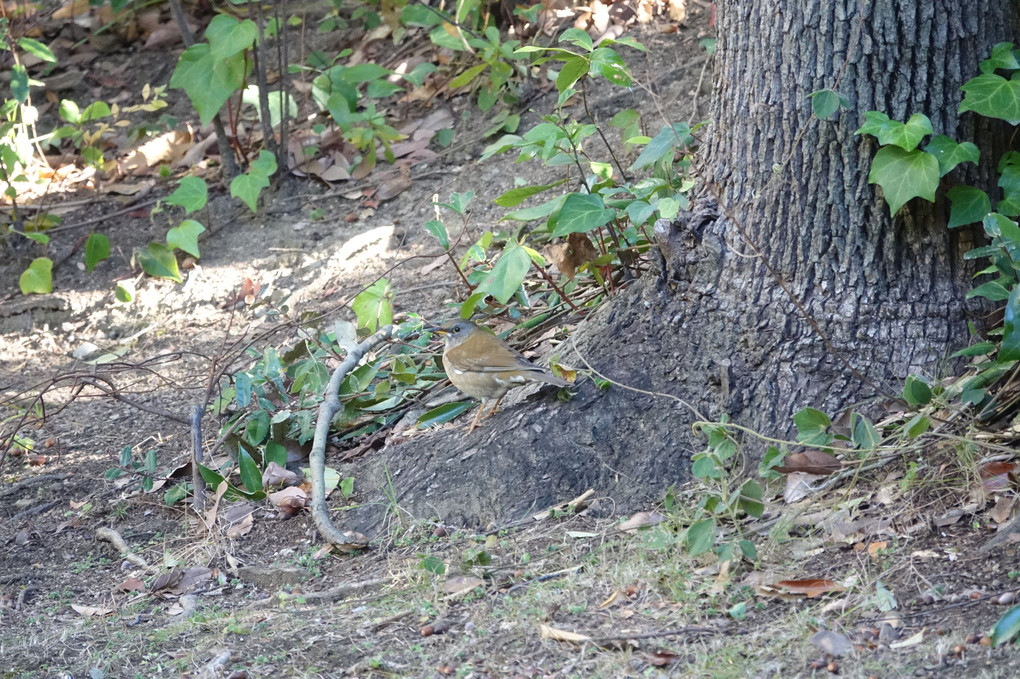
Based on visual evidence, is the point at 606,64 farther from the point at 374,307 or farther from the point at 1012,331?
the point at 1012,331

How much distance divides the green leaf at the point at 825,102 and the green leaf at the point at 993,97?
0.42 metres

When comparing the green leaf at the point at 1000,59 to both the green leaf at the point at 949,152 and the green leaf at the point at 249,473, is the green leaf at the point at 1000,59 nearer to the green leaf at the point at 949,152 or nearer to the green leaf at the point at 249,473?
the green leaf at the point at 949,152

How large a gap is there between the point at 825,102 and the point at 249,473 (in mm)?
2893

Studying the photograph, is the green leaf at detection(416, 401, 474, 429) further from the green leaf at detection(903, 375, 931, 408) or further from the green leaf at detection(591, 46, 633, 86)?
the green leaf at detection(903, 375, 931, 408)

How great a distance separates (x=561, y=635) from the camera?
328 centimetres

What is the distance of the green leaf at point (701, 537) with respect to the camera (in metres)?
3.39

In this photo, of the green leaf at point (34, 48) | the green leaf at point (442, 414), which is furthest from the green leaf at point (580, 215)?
the green leaf at point (34, 48)

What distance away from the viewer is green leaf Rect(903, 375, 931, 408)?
11.7 feet

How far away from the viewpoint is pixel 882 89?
3697mm

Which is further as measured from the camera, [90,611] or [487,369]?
[487,369]

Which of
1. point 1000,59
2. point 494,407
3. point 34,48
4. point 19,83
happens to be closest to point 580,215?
point 494,407

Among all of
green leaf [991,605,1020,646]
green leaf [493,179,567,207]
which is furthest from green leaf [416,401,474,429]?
green leaf [991,605,1020,646]

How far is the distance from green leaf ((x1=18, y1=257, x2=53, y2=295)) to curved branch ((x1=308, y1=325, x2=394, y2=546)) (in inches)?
124

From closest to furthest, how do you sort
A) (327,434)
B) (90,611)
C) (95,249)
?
(90,611), (327,434), (95,249)
